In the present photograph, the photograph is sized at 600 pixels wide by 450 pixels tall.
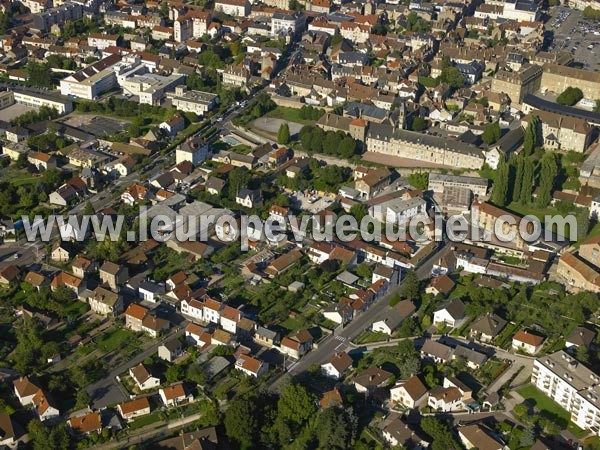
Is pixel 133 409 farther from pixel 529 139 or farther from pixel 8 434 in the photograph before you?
pixel 529 139

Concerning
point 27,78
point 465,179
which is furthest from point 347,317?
point 27,78

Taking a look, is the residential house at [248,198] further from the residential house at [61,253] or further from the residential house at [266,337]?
the residential house at [266,337]

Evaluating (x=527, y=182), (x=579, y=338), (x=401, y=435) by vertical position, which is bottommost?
(x=401, y=435)

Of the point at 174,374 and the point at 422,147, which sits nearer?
the point at 174,374

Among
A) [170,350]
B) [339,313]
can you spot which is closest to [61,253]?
[170,350]

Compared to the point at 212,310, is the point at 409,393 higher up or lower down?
lower down

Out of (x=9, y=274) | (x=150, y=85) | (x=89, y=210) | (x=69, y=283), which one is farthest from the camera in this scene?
(x=150, y=85)

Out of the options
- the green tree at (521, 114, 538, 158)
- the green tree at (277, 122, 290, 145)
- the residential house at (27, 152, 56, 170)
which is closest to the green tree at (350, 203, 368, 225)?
the green tree at (277, 122, 290, 145)
